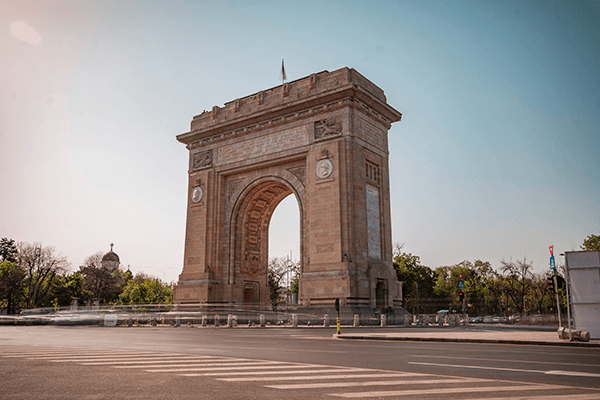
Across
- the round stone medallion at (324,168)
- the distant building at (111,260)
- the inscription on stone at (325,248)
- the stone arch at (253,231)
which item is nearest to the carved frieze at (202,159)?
the stone arch at (253,231)

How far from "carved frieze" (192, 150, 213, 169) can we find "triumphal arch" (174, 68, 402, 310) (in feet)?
0.34

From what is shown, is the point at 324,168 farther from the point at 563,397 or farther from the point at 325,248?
the point at 563,397

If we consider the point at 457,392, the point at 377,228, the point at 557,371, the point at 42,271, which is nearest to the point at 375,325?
the point at 377,228

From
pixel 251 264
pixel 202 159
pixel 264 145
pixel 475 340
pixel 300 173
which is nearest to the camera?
pixel 475 340

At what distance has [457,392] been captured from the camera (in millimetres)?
6277

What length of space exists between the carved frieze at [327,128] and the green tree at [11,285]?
50479 mm

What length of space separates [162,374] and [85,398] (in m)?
2.14

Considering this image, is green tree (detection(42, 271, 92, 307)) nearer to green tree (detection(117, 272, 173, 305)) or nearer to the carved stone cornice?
green tree (detection(117, 272, 173, 305))

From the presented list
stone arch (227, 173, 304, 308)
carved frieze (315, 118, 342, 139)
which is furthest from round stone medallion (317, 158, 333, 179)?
stone arch (227, 173, 304, 308)

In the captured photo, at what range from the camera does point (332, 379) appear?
7348mm

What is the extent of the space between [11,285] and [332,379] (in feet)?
226

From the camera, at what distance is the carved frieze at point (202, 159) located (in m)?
43.8

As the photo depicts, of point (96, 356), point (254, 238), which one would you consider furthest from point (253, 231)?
point (96, 356)

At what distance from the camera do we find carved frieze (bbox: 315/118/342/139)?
35.8 m
